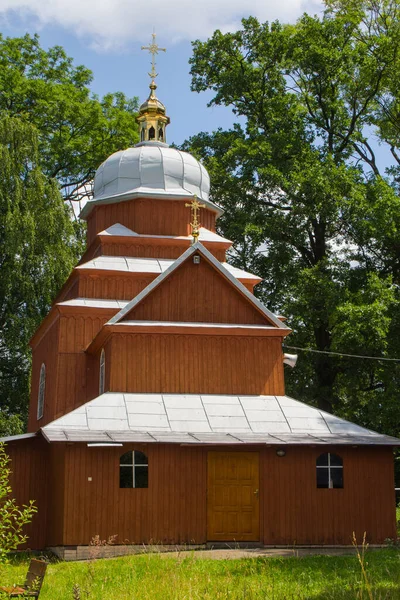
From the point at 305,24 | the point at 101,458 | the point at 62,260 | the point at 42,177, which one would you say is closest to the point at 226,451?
the point at 101,458

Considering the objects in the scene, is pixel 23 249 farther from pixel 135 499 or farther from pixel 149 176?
pixel 135 499

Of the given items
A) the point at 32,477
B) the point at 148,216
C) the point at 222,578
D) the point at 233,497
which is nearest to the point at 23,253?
the point at 148,216

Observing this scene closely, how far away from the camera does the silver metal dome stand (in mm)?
25844

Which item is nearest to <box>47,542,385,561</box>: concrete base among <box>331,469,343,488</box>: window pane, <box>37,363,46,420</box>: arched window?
<box>331,469,343,488</box>: window pane

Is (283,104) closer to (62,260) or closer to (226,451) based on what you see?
(62,260)

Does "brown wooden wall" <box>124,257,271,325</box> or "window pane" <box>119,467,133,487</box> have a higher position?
"brown wooden wall" <box>124,257,271,325</box>

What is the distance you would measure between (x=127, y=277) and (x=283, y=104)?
13185mm

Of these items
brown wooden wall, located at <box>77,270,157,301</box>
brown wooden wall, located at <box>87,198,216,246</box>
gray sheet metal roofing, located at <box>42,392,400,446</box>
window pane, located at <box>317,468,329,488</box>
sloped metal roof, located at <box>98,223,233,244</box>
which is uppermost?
brown wooden wall, located at <box>87,198,216,246</box>

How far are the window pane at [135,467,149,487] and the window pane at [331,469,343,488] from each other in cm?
411

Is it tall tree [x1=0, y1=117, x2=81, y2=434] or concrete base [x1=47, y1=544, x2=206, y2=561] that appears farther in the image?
tall tree [x1=0, y1=117, x2=81, y2=434]

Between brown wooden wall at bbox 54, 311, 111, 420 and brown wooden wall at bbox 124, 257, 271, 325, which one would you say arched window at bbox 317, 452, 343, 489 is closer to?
brown wooden wall at bbox 124, 257, 271, 325

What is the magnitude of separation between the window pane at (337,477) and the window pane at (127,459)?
447cm

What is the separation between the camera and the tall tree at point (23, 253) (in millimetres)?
28719

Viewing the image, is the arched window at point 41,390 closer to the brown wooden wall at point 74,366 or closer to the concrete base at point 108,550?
the brown wooden wall at point 74,366
